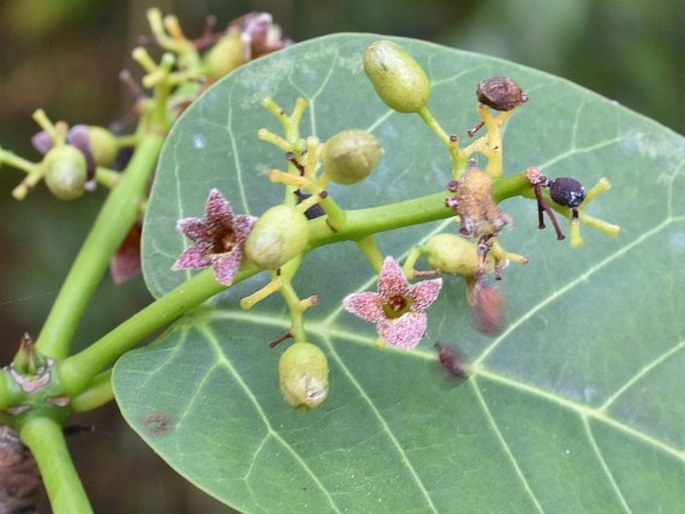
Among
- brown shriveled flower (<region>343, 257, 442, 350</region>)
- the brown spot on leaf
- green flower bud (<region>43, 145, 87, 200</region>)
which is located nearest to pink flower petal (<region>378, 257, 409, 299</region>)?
brown shriveled flower (<region>343, 257, 442, 350</region>)

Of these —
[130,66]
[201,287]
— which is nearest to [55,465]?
[201,287]

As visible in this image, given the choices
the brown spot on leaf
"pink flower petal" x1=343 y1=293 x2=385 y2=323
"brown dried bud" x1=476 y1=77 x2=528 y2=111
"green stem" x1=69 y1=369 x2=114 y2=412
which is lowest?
"green stem" x1=69 y1=369 x2=114 y2=412

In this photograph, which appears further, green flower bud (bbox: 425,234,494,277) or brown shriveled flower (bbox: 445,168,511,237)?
green flower bud (bbox: 425,234,494,277)

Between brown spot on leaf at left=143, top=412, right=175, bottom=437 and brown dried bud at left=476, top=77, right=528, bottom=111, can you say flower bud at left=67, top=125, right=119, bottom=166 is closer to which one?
brown spot on leaf at left=143, top=412, right=175, bottom=437

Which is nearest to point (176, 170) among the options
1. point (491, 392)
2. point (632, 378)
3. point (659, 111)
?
point (491, 392)

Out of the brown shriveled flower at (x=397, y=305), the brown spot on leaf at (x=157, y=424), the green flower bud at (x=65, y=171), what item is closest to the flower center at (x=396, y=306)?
the brown shriveled flower at (x=397, y=305)

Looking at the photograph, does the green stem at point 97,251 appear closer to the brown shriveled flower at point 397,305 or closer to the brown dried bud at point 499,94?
the brown shriveled flower at point 397,305
